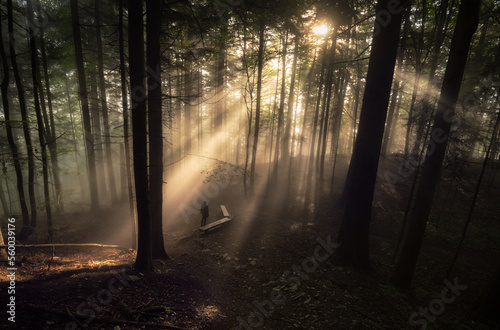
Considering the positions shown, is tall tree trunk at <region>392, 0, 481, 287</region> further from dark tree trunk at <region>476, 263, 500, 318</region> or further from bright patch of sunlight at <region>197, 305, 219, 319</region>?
bright patch of sunlight at <region>197, 305, 219, 319</region>

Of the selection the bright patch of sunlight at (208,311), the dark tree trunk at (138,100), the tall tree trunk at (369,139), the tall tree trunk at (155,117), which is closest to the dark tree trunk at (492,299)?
the tall tree trunk at (369,139)

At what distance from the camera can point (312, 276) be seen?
21.6 ft

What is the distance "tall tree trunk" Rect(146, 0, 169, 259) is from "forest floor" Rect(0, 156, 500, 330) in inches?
58.6

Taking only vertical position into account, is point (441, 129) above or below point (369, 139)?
above

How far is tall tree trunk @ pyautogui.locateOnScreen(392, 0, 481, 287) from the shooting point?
4848 mm

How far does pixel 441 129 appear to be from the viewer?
5.15m

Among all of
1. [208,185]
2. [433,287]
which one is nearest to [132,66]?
[433,287]

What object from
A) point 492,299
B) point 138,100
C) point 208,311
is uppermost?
point 138,100

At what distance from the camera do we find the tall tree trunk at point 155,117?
6410 mm

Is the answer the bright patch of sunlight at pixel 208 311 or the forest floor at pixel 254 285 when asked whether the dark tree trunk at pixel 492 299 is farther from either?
the bright patch of sunlight at pixel 208 311

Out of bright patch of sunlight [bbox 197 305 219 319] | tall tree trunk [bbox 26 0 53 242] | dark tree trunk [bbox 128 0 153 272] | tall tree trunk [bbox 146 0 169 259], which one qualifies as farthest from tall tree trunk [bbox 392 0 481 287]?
tall tree trunk [bbox 26 0 53 242]

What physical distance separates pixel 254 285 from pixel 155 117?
660cm

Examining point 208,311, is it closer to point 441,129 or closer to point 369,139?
point 369,139

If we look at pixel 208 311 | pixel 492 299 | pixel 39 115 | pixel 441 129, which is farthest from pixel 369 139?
pixel 39 115
